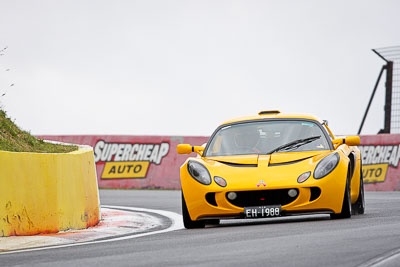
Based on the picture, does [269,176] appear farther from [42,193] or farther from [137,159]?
[137,159]

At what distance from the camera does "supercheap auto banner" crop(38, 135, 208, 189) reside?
950 inches

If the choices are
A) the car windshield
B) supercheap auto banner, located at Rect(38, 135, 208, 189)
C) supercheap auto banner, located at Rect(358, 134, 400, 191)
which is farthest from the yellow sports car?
supercheap auto banner, located at Rect(38, 135, 208, 189)

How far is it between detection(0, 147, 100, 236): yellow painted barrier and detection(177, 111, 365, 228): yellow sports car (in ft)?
4.35

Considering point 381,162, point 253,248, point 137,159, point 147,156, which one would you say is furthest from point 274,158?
point 137,159

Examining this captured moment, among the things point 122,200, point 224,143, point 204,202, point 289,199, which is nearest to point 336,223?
point 289,199

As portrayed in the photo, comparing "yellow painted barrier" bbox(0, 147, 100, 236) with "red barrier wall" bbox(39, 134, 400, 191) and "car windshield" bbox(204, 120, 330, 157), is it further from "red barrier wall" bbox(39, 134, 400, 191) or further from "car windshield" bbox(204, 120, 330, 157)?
"red barrier wall" bbox(39, 134, 400, 191)

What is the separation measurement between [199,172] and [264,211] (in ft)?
3.04

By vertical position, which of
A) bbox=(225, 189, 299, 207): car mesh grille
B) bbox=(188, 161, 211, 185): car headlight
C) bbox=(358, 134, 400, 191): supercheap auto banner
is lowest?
bbox=(358, 134, 400, 191): supercheap auto banner

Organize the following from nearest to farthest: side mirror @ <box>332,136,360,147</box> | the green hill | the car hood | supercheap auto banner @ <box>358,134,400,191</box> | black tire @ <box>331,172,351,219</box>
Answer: black tire @ <box>331,172,351,219</box> < the car hood < side mirror @ <box>332,136,360,147</box> < the green hill < supercheap auto banner @ <box>358,134,400,191</box>

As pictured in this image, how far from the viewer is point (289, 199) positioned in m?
9.24

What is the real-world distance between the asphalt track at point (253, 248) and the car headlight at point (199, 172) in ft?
2.21

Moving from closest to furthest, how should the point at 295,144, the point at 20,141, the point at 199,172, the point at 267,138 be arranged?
the point at 199,172 → the point at 295,144 → the point at 267,138 → the point at 20,141

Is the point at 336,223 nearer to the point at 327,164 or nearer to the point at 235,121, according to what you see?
the point at 327,164

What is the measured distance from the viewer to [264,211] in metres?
9.17
